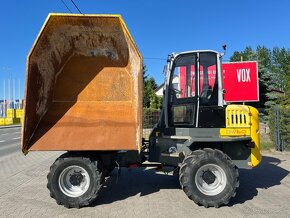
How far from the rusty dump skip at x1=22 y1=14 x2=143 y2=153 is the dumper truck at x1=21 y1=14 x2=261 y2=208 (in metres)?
0.02

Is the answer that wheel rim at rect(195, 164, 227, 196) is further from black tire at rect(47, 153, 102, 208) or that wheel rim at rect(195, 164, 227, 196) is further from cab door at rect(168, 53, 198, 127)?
black tire at rect(47, 153, 102, 208)

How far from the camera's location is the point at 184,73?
7316 mm

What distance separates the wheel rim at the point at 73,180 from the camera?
6555mm

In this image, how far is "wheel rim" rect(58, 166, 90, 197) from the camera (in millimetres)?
6555

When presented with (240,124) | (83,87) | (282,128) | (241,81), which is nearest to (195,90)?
(240,124)

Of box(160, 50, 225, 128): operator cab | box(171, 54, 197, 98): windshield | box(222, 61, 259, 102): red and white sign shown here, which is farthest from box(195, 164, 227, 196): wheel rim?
box(222, 61, 259, 102): red and white sign

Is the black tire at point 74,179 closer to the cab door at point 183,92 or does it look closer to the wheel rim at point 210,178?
the wheel rim at point 210,178

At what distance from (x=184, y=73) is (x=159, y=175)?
3042mm

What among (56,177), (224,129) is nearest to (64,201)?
(56,177)

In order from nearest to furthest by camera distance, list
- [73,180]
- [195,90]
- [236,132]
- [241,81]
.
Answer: [73,180] < [236,132] < [195,90] < [241,81]

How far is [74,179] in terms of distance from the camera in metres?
6.59

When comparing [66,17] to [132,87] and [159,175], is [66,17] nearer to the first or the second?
[132,87]

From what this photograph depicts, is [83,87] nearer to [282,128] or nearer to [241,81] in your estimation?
[282,128]

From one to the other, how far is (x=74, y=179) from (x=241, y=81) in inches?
559
